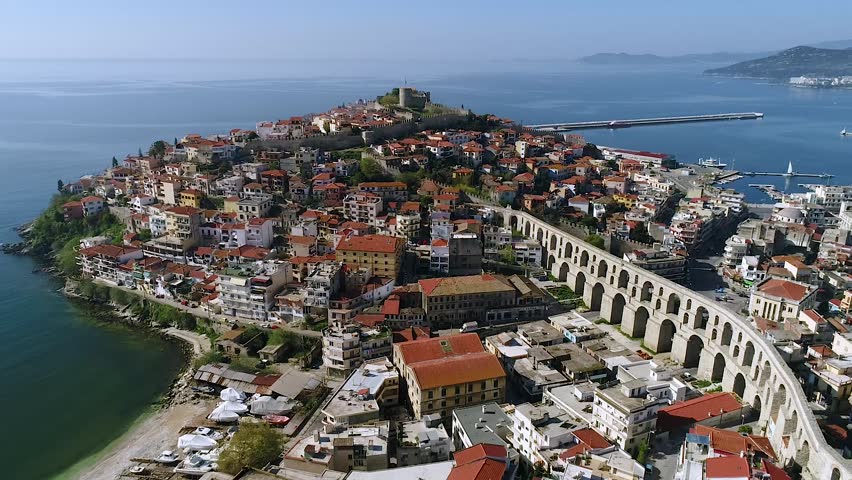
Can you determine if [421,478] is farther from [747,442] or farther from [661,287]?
[661,287]

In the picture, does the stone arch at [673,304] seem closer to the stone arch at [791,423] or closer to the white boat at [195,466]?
the stone arch at [791,423]

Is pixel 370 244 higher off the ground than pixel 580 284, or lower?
higher

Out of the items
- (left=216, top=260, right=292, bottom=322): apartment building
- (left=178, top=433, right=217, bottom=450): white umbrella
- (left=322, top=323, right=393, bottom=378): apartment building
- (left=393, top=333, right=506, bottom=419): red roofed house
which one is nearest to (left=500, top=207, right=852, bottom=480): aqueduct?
(left=393, top=333, right=506, bottom=419): red roofed house

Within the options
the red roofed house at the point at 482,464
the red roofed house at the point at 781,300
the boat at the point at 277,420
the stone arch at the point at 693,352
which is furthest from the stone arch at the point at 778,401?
the boat at the point at 277,420

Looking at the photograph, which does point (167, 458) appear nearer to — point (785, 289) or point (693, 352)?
point (693, 352)

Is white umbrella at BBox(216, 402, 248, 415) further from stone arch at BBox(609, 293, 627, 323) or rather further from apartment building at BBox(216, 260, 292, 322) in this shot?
stone arch at BBox(609, 293, 627, 323)

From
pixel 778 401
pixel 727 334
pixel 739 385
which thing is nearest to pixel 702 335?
pixel 727 334
